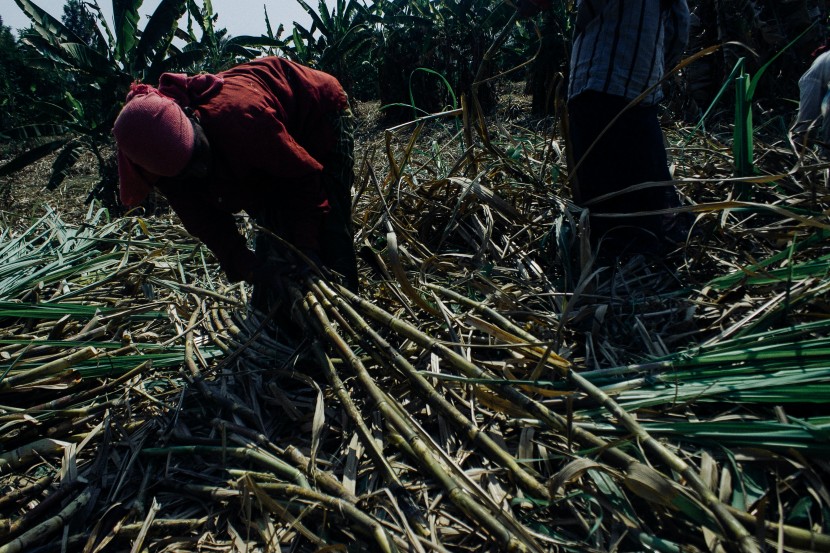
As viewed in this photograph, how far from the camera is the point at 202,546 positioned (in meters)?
1.43

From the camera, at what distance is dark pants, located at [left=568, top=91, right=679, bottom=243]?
2.11 m

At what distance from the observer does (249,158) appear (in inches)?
72.5

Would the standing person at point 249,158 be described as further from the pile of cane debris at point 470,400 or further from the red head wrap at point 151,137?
the pile of cane debris at point 470,400

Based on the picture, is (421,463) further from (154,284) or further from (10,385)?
(154,284)

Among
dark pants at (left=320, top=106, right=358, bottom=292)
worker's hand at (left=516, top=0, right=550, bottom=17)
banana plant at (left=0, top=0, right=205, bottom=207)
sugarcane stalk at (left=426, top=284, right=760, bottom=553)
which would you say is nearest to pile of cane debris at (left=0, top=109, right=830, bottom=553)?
sugarcane stalk at (left=426, top=284, right=760, bottom=553)

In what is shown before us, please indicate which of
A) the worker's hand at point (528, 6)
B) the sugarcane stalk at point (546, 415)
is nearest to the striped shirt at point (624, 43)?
the worker's hand at point (528, 6)

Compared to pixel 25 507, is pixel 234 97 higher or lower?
higher

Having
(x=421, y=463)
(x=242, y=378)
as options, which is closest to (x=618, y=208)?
(x=421, y=463)

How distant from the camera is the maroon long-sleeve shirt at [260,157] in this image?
5.90 ft

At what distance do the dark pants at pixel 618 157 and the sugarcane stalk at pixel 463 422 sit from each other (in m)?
0.96

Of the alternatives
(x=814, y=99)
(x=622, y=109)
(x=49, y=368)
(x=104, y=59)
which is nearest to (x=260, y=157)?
(x=49, y=368)

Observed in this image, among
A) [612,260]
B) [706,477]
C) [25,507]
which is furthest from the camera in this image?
[612,260]

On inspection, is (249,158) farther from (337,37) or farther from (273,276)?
(337,37)

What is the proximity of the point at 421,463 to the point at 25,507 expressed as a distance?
Answer: 3.81 ft
